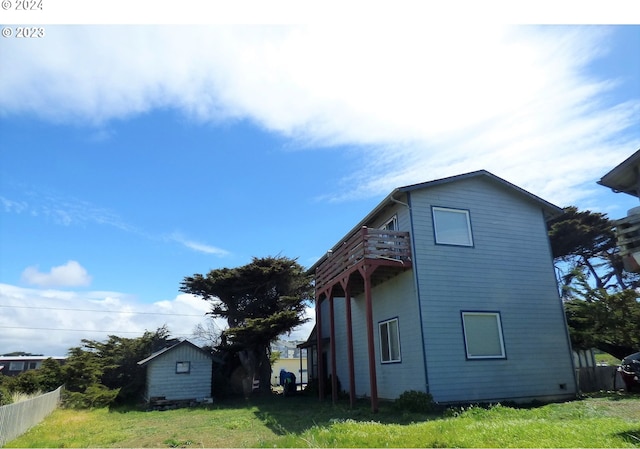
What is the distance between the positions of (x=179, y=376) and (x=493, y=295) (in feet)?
50.9

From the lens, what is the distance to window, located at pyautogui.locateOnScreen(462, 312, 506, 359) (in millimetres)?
13766

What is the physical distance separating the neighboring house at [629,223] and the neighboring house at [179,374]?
19135mm

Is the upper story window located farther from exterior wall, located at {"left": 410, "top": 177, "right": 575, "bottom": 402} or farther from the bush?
the bush

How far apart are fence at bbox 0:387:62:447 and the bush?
10198mm

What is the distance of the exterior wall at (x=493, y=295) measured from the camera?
13391mm

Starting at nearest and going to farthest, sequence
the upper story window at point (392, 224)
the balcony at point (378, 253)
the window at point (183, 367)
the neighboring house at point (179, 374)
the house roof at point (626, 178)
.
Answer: the house roof at point (626, 178), the balcony at point (378, 253), the upper story window at point (392, 224), the neighboring house at point (179, 374), the window at point (183, 367)

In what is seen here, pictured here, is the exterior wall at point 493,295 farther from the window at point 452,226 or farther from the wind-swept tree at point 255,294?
the wind-swept tree at point 255,294

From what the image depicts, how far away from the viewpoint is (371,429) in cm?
887

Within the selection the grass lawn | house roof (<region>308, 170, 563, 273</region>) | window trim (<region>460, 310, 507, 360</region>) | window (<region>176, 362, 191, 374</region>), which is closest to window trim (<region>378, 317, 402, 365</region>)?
the grass lawn

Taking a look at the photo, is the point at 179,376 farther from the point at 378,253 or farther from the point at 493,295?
the point at 493,295

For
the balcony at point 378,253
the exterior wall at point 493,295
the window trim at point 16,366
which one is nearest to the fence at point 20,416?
the balcony at point 378,253

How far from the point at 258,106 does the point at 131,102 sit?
268 centimetres

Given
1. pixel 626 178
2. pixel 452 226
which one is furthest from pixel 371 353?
pixel 626 178

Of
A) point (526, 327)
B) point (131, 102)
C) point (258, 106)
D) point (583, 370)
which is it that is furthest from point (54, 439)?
point (583, 370)
